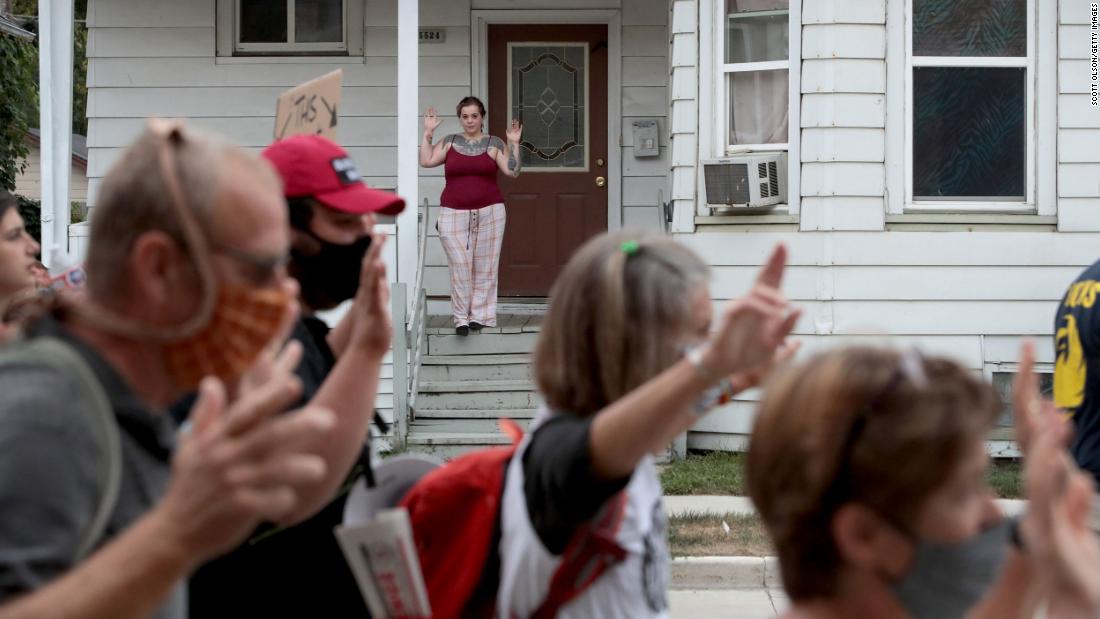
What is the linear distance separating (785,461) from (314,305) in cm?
148

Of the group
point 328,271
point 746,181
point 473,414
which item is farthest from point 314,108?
point 473,414

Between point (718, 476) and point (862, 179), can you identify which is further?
point (862, 179)

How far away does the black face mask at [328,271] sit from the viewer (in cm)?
301

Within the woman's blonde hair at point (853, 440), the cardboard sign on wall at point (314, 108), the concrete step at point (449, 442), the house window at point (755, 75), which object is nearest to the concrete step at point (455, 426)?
the concrete step at point (449, 442)

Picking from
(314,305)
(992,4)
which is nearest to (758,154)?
(992,4)

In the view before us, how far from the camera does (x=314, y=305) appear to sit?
3.03 meters

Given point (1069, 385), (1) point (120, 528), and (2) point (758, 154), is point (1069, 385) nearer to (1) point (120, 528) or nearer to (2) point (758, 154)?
(1) point (120, 528)

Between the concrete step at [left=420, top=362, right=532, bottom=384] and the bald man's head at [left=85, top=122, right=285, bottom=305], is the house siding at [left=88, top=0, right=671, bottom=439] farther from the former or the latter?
the bald man's head at [left=85, top=122, right=285, bottom=305]

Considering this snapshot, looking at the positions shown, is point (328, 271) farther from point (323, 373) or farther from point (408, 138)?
point (408, 138)

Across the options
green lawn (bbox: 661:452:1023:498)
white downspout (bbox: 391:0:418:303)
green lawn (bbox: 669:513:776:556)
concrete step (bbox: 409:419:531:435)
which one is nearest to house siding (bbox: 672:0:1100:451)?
green lawn (bbox: 661:452:1023:498)

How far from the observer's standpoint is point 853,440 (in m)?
1.77

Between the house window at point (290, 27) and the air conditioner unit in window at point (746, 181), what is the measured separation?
422cm

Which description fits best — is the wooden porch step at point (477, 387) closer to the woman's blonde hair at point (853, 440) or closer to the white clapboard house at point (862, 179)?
the white clapboard house at point (862, 179)

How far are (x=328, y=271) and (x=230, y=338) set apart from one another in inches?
51.6
